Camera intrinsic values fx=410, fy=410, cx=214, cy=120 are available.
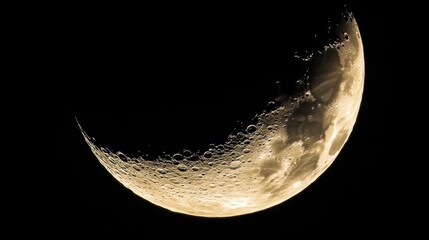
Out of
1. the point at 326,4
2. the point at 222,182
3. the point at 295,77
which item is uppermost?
the point at 326,4

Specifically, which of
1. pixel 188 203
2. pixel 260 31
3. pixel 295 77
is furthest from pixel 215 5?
pixel 188 203

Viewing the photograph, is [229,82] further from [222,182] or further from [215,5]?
[222,182]

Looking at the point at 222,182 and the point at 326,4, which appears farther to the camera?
the point at 222,182

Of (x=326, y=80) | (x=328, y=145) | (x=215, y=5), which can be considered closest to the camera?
(x=215, y=5)

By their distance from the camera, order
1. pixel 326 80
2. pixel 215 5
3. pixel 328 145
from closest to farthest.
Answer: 1. pixel 215 5
2. pixel 326 80
3. pixel 328 145

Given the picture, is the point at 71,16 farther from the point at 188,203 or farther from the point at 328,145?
the point at 328,145

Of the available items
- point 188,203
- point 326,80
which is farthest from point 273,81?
point 188,203

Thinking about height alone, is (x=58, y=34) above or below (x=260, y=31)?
above
